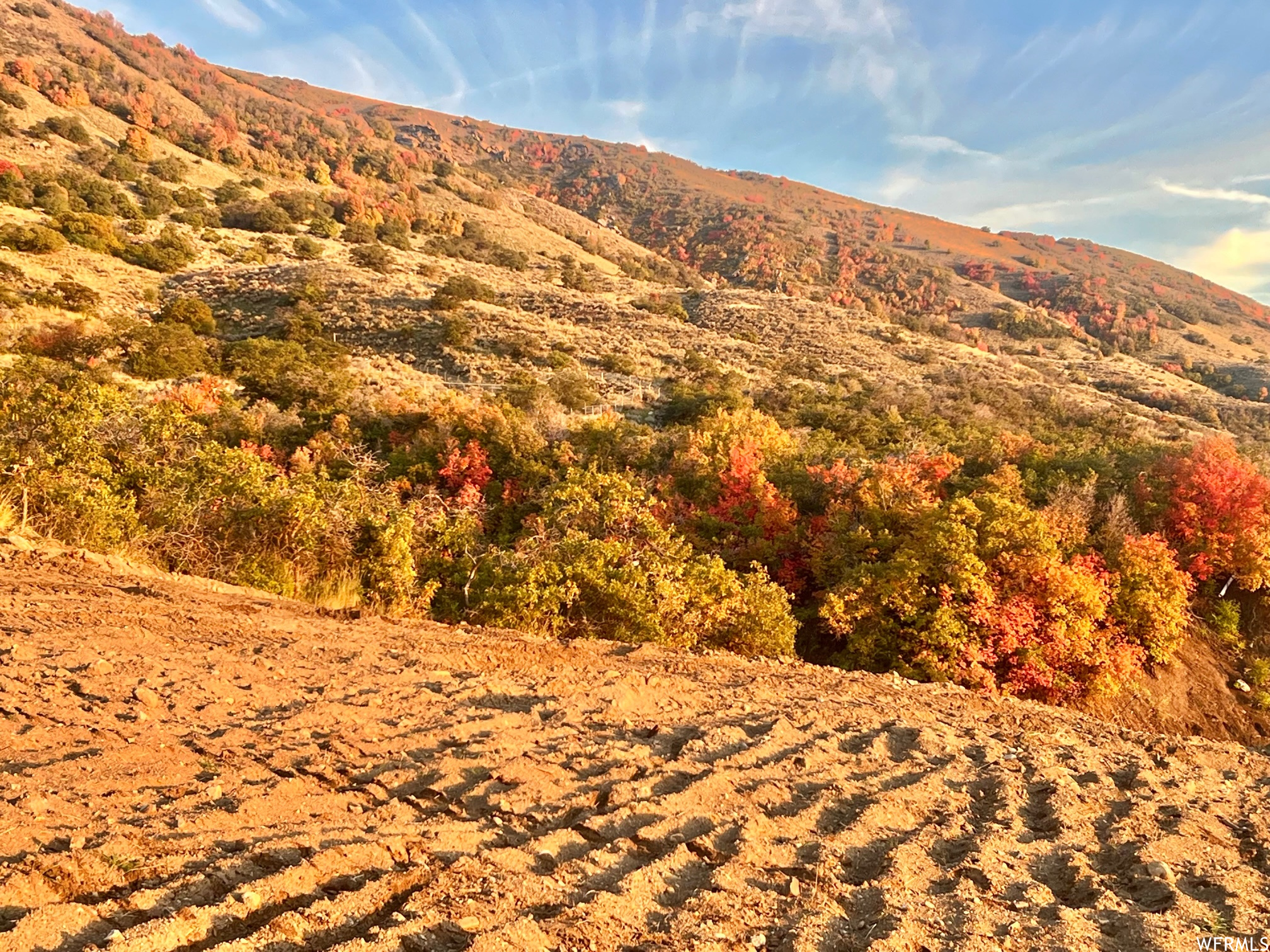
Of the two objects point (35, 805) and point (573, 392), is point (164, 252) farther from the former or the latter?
Result: point (35, 805)

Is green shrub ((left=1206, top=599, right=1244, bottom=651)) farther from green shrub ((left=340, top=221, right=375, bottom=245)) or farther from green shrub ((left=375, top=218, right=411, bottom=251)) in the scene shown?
green shrub ((left=340, top=221, right=375, bottom=245))

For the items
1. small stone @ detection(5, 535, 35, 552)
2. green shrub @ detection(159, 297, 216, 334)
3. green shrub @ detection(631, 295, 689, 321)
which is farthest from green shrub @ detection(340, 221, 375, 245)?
small stone @ detection(5, 535, 35, 552)

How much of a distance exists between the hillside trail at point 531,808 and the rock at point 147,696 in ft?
0.06

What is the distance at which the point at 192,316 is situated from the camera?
28.7m

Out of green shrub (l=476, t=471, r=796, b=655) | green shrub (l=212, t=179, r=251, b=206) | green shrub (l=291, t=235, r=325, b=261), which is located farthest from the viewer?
green shrub (l=212, t=179, r=251, b=206)

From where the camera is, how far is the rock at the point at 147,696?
435 cm

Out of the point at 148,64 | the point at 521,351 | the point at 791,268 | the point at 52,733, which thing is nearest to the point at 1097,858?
the point at 52,733

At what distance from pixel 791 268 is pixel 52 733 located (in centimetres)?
8464

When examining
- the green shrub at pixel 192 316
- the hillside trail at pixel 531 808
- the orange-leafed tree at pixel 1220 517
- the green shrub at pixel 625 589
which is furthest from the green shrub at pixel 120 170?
the orange-leafed tree at pixel 1220 517

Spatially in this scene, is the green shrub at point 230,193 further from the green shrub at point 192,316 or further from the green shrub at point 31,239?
the green shrub at point 192,316

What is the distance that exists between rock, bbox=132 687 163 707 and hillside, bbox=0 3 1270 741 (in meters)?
3.81

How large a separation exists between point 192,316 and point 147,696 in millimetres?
30404

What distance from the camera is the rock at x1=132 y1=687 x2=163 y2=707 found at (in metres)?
4.35

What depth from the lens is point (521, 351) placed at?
2970cm
